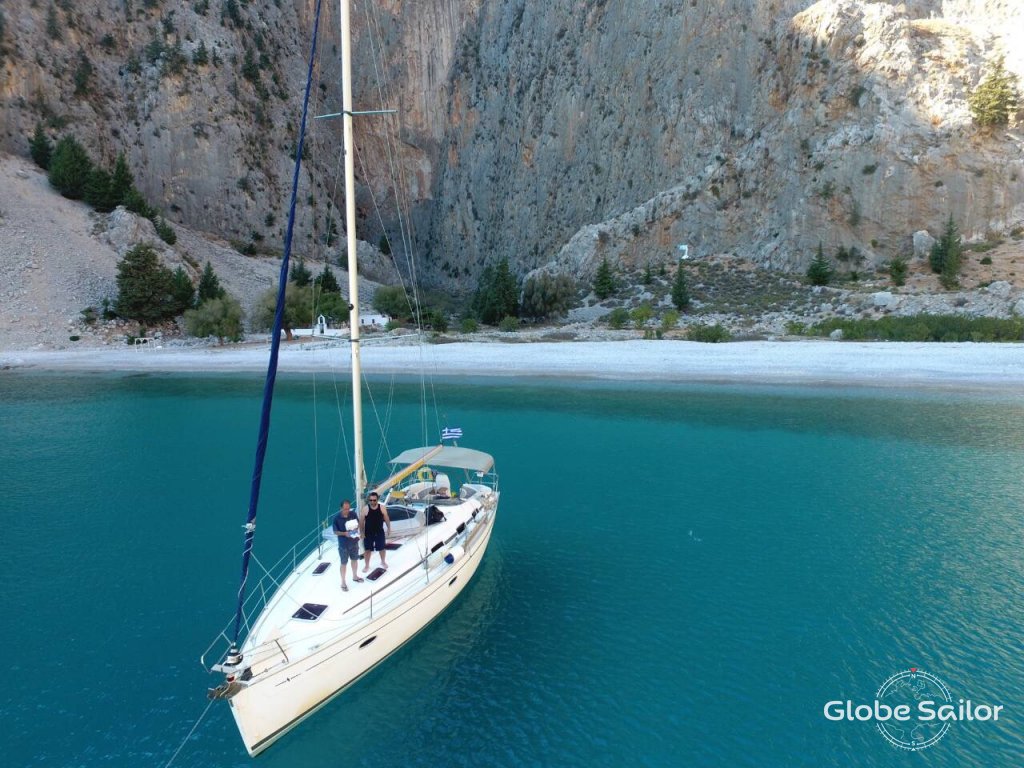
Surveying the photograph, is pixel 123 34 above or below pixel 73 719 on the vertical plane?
above

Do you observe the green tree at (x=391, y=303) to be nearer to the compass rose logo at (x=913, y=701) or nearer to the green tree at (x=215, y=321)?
the green tree at (x=215, y=321)

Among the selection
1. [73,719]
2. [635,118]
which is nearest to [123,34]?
[635,118]

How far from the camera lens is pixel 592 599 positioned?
502 inches

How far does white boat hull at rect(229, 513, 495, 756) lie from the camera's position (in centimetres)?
810

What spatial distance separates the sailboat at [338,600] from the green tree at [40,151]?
75.5 metres

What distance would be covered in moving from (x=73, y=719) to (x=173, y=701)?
1.34 metres

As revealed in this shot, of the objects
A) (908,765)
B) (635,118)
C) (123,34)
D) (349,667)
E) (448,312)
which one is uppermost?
(123,34)

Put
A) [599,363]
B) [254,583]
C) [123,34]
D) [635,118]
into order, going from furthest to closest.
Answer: [123,34] < [635,118] < [599,363] < [254,583]

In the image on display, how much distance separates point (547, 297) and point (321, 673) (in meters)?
51.5

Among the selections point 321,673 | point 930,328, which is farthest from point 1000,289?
point 321,673

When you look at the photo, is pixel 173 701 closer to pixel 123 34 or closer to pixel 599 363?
pixel 599 363

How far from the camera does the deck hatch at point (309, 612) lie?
950cm

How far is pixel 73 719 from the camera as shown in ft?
30.8

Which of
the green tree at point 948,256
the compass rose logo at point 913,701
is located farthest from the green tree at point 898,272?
the compass rose logo at point 913,701
